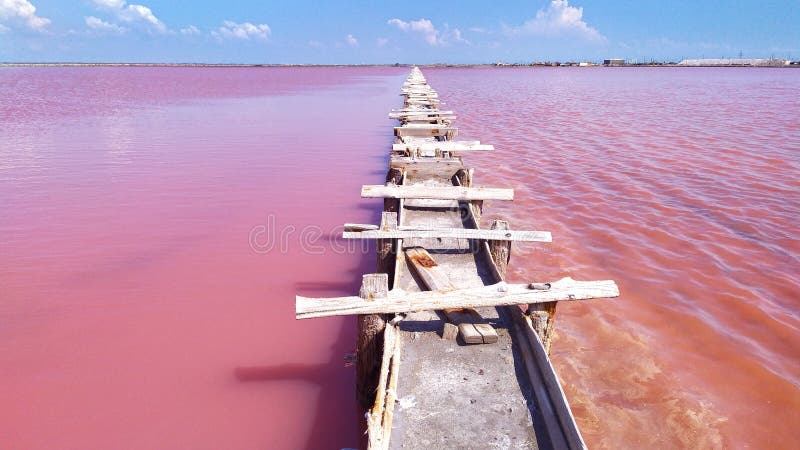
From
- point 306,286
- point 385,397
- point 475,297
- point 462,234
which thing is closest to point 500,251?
point 462,234

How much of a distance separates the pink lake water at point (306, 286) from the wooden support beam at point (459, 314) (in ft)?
4.09

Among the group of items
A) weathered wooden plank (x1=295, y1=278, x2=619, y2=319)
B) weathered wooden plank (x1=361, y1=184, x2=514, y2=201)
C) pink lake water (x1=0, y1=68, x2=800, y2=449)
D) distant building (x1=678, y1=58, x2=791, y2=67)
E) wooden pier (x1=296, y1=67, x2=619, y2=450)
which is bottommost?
pink lake water (x1=0, y1=68, x2=800, y2=449)

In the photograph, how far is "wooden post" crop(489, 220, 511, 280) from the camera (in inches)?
203

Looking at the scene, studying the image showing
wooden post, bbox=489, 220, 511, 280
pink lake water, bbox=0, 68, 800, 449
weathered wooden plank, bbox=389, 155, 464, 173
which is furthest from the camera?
weathered wooden plank, bbox=389, 155, 464, 173

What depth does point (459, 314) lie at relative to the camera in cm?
405

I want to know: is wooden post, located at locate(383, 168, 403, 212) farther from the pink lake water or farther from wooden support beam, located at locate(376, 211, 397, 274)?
wooden support beam, located at locate(376, 211, 397, 274)

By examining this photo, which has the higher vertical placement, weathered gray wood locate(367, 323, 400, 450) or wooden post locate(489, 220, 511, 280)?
wooden post locate(489, 220, 511, 280)

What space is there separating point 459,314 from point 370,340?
32.5 inches

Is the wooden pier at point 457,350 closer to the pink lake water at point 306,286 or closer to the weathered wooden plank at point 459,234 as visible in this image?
the weathered wooden plank at point 459,234

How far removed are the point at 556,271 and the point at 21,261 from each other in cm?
772

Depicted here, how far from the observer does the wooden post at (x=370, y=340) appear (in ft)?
11.8

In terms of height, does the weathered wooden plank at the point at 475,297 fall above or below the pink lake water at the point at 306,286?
above

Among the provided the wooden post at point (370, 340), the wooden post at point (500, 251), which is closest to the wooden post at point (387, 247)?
the wooden post at point (500, 251)

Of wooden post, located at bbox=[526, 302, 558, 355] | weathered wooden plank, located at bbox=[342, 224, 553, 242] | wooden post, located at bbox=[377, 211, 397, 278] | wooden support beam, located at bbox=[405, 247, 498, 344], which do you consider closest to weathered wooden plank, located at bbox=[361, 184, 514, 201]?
wooden post, located at bbox=[377, 211, 397, 278]
